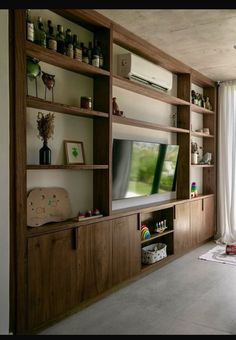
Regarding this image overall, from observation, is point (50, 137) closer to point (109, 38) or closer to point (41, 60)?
point (41, 60)

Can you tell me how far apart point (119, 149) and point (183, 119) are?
171cm

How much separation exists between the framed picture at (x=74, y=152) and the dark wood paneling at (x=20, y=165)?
0.62m

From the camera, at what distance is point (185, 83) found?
454cm

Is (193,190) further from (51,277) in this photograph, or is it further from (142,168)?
(51,277)

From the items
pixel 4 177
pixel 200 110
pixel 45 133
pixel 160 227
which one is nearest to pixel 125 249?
pixel 160 227

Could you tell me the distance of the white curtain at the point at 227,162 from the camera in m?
5.12

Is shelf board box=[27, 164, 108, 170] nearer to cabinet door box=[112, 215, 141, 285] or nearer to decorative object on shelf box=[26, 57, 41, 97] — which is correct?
cabinet door box=[112, 215, 141, 285]

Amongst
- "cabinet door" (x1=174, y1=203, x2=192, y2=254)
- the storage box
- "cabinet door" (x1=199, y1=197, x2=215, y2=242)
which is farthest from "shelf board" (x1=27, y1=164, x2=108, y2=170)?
"cabinet door" (x1=199, y1=197, x2=215, y2=242)

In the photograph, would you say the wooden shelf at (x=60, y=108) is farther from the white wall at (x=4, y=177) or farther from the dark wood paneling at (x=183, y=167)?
the dark wood paneling at (x=183, y=167)

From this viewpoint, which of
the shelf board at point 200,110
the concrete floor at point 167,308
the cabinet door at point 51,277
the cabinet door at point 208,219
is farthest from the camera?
the cabinet door at point 208,219

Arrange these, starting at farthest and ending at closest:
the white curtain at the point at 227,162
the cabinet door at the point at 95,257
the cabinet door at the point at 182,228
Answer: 1. the white curtain at the point at 227,162
2. the cabinet door at the point at 182,228
3. the cabinet door at the point at 95,257

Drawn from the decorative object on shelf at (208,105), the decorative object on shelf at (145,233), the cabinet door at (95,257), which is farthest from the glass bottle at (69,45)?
the decorative object on shelf at (208,105)

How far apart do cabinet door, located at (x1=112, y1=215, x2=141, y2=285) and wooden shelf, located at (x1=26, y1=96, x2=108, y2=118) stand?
3.35 feet
